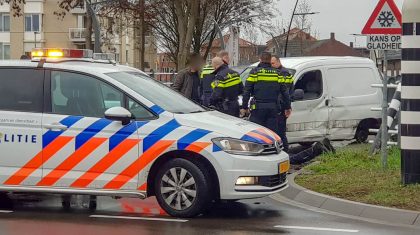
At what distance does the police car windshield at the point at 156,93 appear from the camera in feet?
28.8

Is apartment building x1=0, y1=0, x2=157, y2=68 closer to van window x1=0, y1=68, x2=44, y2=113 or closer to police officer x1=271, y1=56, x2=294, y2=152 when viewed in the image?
police officer x1=271, y1=56, x2=294, y2=152

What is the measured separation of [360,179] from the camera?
1026 cm

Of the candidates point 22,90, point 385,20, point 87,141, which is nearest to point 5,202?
point 22,90

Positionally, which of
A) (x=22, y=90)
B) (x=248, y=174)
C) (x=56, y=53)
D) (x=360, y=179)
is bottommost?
(x=360, y=179)

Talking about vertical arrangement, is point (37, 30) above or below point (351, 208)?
above

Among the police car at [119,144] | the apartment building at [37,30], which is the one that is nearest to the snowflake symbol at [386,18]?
the police car at [119,144]

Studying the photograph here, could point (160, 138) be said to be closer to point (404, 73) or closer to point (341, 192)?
point (341, 192)

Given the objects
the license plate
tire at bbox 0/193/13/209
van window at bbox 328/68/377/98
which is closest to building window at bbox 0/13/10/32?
van window at bbox 328/68/377/98

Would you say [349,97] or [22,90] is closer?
[22,90]

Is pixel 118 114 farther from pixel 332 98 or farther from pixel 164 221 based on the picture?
pixel 332 98

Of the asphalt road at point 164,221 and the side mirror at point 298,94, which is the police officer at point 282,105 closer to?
the side mirror at point 298,94

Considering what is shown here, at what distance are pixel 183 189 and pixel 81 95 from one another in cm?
165

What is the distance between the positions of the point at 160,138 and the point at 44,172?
1.45m

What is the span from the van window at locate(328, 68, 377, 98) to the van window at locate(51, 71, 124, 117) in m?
7.09
